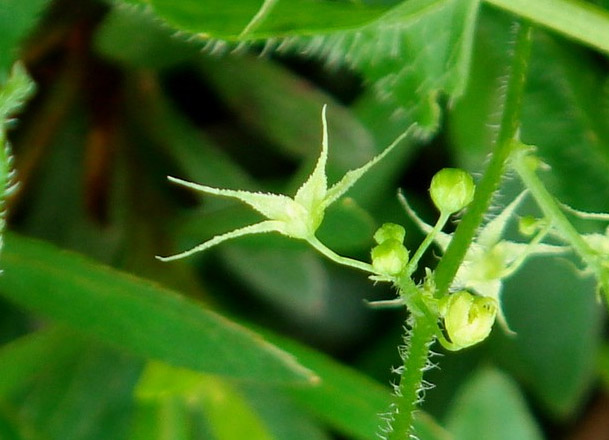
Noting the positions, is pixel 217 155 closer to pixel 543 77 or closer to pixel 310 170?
pixel 310 170

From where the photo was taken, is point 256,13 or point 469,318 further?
point 256,13

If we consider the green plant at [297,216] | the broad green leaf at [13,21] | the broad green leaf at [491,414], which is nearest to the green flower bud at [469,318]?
the green plant at [297,216]

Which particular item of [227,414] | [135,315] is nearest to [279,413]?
[227,414]

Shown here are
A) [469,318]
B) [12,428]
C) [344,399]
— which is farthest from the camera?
[344,399]

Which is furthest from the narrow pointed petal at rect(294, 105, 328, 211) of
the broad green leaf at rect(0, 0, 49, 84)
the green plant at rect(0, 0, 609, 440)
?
the broad green leaf at rect(0, 0, 49, 84)

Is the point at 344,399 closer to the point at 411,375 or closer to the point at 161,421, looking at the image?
the point at 161,421

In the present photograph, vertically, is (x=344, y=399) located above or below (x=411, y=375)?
below

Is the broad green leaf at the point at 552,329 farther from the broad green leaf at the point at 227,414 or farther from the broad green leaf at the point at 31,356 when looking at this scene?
the broad green leaf at the point at 31,356
